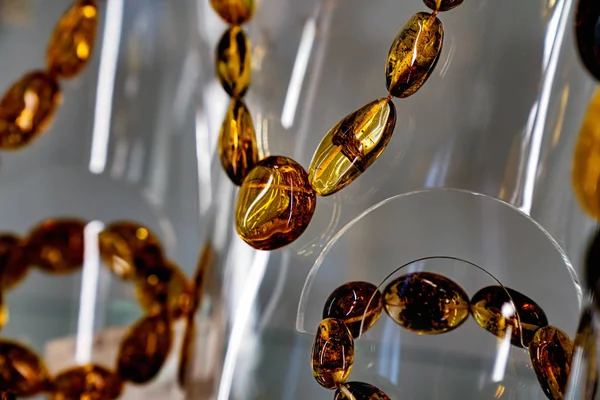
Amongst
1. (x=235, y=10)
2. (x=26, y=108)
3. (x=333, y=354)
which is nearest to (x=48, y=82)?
(x=26, y=108)

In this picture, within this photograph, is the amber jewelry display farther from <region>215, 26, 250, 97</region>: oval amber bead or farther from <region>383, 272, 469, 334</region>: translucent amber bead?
<region>383, 272, 469, 334</region>: translucent amber bead

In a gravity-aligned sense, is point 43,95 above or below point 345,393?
above

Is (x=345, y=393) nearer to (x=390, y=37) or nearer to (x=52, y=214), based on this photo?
(x=390, y=37)

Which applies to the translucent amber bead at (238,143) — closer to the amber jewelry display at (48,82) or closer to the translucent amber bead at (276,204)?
the translucent amber bead at (276,204)

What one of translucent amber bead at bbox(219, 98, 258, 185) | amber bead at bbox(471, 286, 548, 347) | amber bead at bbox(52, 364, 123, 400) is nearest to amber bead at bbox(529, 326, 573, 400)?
amber bead at bbox(471, 286, 548, 347)

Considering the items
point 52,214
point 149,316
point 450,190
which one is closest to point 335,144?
point 450,190

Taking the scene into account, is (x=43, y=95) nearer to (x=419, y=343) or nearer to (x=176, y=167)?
(x=176, y=167)

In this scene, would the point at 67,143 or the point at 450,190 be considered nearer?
the point at 450,190
